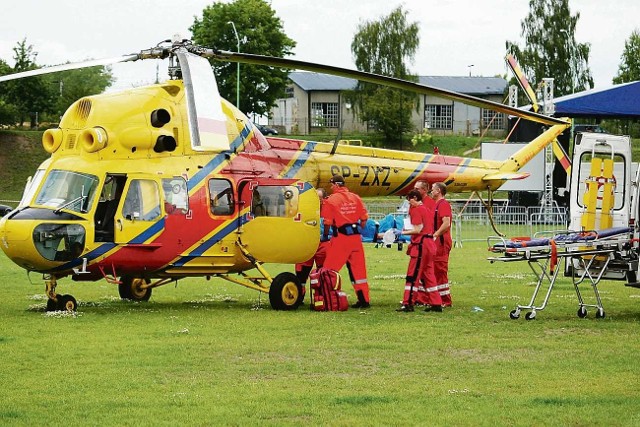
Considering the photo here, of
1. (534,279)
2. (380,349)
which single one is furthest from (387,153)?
(380,349)

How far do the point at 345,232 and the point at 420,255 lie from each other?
131 centimetres

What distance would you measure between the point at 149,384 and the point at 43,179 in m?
6.73

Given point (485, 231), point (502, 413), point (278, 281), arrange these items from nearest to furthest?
point (502, 413)
point (278, 281)
point (485, 231)

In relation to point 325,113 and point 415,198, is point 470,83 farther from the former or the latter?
point 415,198

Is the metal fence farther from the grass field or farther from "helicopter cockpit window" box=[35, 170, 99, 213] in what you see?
"helicopter cockpit window" box=[35, 170, 99, 213]

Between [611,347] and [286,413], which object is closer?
[286,413]

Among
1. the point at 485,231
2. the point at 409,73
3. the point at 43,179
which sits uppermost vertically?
the point at 409,73

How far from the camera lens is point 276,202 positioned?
18141mm

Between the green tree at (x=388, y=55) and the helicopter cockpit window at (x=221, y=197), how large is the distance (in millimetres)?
64932

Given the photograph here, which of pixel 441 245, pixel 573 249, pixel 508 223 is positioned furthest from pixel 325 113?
pixel 573 249

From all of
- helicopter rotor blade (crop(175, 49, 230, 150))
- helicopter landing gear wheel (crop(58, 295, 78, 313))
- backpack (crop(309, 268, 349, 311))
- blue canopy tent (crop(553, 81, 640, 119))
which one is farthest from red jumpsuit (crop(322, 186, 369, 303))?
blue canopy tent (crop(553, 81, 640, 119))

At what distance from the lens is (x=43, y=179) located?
655 inches

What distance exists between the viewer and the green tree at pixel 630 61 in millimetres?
96875

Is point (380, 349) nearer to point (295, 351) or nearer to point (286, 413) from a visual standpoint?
point (295, 351)
